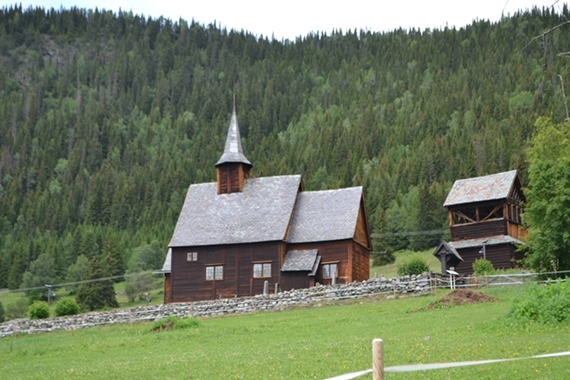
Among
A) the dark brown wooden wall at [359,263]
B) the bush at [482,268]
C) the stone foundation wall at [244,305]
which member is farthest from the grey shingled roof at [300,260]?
the bush at [482,268]

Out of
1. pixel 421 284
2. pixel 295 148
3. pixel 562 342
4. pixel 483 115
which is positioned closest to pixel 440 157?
pixel 483 115

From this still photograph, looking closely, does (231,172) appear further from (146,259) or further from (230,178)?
(146,259)

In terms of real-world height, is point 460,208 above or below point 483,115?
below

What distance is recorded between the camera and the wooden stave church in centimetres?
5434

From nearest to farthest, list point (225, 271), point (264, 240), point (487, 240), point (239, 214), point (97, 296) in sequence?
point (264, 240)
point (225, 271)
point (239, 214)
point (487, 240)
point (97, 296)

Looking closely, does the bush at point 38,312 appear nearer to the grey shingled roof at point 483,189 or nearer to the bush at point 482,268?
the bush at point 482,268

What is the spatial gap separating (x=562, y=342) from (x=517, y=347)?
125 centimetres

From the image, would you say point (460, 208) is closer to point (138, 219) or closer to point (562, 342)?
point (562, 342)

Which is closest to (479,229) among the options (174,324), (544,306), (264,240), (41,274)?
(264,240)

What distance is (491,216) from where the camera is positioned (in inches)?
Answer: 2389

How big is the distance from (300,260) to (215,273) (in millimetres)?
6255

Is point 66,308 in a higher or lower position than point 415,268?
lower

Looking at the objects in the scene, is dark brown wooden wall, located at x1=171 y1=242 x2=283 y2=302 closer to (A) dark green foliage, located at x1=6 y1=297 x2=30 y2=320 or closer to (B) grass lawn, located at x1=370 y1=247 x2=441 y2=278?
(B) grass lawn, located at x1=370 y1=247 x2=441 y2=278

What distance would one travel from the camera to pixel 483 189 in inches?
2376
